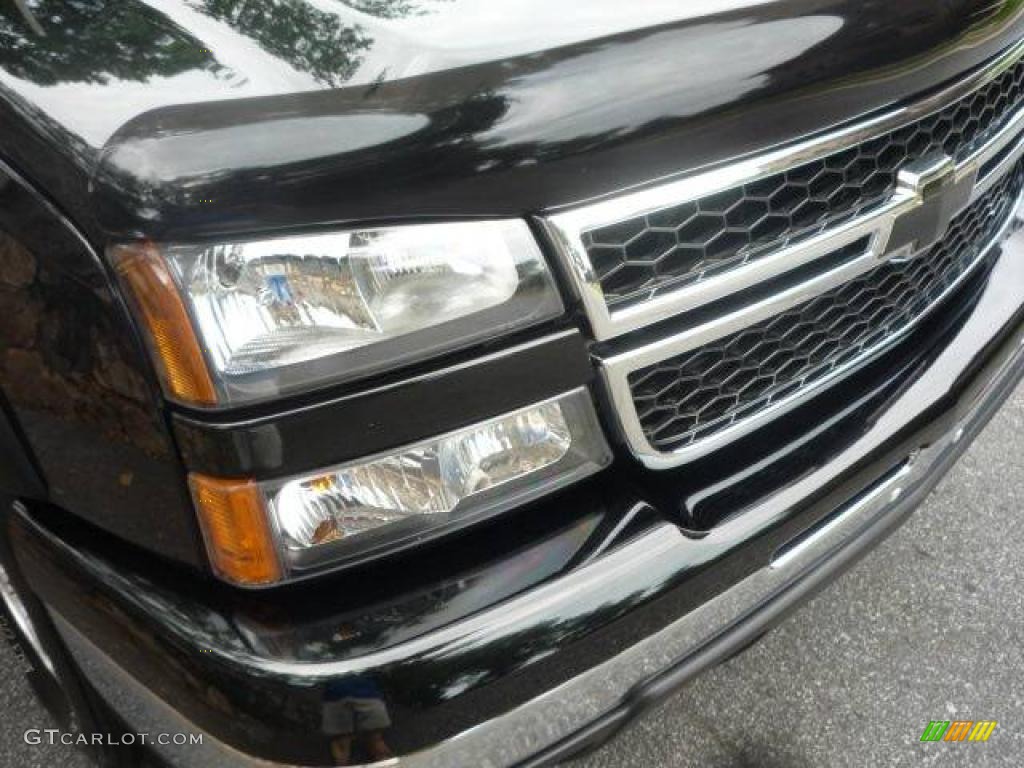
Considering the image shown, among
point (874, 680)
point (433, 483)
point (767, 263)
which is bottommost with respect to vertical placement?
point (874, 680)

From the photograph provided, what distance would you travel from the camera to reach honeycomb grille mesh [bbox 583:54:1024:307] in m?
1.27

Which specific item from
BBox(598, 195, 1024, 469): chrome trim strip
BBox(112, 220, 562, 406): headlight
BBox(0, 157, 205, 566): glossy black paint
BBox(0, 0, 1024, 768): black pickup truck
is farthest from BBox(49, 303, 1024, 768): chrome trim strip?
BBox(112, 220, 562, 406): headlight

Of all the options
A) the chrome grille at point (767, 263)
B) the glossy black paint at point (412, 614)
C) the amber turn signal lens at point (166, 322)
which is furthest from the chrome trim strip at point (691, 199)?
the amber turn signal lens at point (166, 322)

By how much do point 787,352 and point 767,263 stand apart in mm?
259

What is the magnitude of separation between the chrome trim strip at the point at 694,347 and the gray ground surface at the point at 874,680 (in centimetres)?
78

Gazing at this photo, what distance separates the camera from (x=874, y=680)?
232 cm

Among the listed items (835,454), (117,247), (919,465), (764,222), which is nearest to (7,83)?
(117,247)

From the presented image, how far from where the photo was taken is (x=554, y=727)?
4.42 ft

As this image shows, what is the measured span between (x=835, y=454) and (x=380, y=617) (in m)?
0.82

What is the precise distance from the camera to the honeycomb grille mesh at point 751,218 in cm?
127

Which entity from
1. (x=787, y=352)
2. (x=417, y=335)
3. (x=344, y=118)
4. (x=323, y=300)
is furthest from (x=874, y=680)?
(x=344, y=118)

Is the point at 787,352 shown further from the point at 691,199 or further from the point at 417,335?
the point at 417,335

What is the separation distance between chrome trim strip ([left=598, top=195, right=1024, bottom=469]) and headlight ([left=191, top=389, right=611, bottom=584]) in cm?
5

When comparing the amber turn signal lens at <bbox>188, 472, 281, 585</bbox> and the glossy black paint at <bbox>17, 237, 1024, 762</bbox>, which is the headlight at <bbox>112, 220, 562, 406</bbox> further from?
the glossy black paint at <bbox>17, 237, 1024, 762</bbox>
